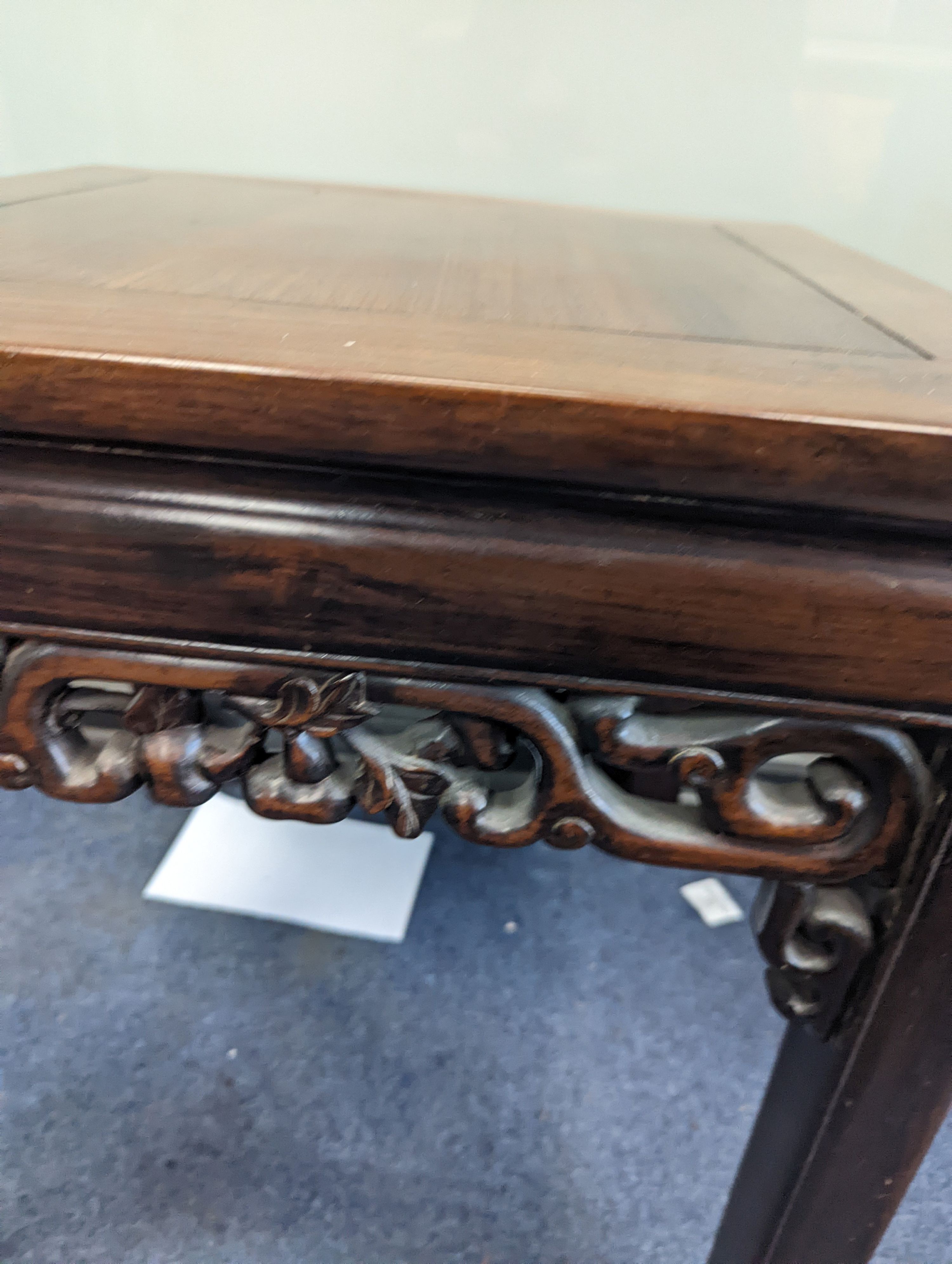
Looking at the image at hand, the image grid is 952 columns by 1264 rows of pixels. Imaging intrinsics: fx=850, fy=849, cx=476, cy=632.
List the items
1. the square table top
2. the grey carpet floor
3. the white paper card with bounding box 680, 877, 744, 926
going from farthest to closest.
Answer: the white paper card with bounding box 680, 877, 744, 926
the grey carpet floor
the square table top

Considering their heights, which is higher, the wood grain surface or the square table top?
the square table top

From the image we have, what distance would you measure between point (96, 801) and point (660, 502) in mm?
219

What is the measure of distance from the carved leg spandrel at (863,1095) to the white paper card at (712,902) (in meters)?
0.42

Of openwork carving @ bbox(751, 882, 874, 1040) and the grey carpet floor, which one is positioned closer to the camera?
openwork carving @ bbox(751, 882, 874, 1040)

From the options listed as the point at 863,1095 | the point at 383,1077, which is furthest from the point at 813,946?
the point at 383,1077

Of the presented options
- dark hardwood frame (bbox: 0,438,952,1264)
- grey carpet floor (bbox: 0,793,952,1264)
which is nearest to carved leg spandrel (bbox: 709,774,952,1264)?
dark hardwood frame (bbox: 0,438,952,1264)

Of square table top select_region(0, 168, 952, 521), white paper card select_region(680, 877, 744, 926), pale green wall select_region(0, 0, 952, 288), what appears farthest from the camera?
white paper card select_region(680, 877, 744, 926)

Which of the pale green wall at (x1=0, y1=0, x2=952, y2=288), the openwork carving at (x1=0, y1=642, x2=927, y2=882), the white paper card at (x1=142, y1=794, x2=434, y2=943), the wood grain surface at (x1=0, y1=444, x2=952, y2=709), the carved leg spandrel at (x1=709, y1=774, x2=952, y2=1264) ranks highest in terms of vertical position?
the pale green wall at (x1=0, y1=0, x2=952, y2=288)

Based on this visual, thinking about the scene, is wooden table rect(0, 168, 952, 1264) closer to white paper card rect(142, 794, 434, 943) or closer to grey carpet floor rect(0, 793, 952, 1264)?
grey carpet floor rect(0, 793, 952, 1264)

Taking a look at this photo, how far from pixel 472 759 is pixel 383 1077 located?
0.47 meters

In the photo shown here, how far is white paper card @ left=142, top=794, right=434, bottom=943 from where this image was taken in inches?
30.3

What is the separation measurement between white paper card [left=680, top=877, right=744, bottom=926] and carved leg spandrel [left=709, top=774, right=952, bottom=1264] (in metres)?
0.42

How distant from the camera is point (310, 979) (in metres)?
0.71

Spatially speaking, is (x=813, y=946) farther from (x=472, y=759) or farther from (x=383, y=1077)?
(x=383, y=1077)
